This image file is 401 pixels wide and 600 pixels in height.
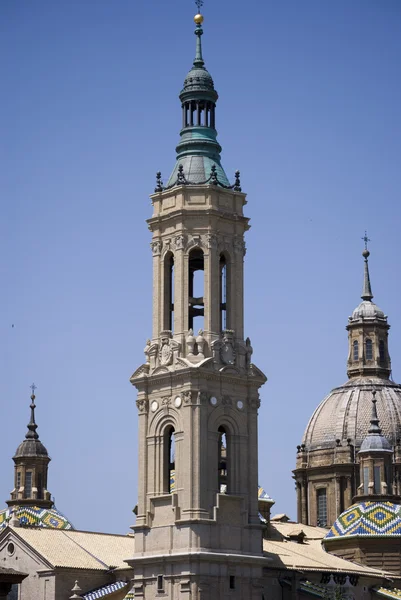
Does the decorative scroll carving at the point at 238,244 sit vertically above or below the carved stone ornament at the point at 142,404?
above

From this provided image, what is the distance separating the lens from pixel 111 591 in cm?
7862

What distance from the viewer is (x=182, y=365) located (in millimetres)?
71875

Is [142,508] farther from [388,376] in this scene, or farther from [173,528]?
[388,376]

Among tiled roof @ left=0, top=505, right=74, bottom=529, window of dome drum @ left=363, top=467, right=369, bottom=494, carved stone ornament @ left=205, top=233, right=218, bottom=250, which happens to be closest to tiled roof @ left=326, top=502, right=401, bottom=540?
window of dome drum @ left=363, top=467, right=369, bottom=494

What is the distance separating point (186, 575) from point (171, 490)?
4.29 m

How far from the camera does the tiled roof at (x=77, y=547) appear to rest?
261 feet

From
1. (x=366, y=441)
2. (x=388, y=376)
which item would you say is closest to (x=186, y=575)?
(x=366, y=441)

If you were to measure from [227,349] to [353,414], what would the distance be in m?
45.1

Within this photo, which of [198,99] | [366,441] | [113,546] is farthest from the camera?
[366,441]

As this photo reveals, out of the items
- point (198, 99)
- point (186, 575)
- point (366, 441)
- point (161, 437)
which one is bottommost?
point (186, 575)

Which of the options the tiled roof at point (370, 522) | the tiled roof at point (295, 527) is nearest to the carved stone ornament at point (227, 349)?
the tiled roof at point (370, 522)

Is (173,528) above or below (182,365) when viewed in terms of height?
below

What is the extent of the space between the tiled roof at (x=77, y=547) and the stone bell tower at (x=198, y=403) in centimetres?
805

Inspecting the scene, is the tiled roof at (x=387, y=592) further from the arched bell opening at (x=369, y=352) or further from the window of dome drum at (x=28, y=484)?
the arched bell opening at (x=369, y=352)
